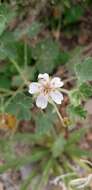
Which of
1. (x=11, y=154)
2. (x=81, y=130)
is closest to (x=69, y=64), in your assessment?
(x=81, y=130)

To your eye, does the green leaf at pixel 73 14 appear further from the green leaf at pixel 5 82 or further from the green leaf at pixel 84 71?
the green leaf at pixel 84 71

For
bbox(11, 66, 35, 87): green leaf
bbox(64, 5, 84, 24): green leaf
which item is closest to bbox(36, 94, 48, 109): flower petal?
bbox(11, 66, 35, 87): green leaf

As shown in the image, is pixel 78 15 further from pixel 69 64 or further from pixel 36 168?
pixel 36 168

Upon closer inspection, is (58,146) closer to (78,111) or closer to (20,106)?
(20,106)

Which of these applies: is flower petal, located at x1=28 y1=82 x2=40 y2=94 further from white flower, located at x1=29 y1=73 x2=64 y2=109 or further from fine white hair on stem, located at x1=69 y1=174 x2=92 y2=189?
fine white hair on stem, located at x1=69 y1=174 x2=92 y2=189

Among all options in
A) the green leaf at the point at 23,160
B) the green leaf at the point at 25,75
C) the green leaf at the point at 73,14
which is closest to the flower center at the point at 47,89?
the green leaf at the point at 25,75

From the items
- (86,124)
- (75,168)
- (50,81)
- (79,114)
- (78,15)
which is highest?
(78,15)
